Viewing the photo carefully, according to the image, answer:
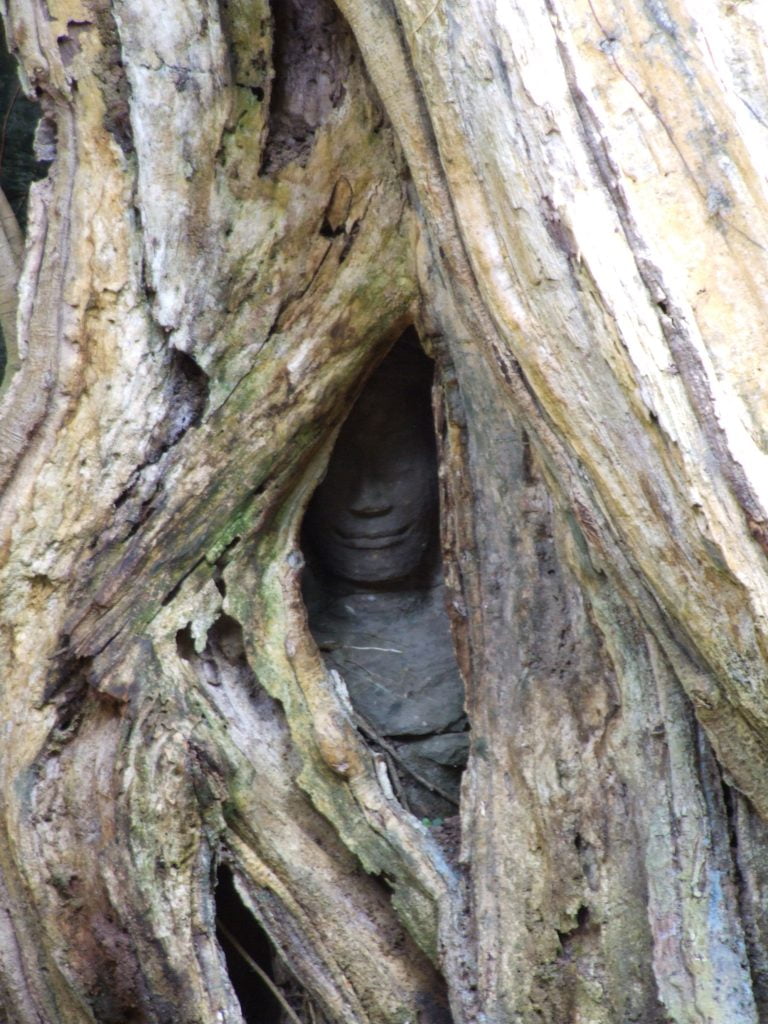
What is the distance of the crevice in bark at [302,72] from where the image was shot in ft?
6.55

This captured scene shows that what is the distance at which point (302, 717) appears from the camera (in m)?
1.89

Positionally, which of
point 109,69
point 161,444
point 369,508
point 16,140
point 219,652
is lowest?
point 219,652

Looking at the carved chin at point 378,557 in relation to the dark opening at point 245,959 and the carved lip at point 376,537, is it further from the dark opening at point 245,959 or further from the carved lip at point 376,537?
the dark opening at point 245,959

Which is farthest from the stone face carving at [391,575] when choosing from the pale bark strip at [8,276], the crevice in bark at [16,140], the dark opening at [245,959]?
the crevice in bark at [16,140]

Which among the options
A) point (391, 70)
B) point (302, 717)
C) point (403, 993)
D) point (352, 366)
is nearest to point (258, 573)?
point (302, 717)

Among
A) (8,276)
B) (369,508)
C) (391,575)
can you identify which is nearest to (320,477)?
(369,508)

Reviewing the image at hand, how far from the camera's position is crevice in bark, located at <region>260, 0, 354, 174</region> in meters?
2.00

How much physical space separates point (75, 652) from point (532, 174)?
116 cm

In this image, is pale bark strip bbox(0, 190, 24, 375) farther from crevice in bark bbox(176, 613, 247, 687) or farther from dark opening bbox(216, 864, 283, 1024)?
dark opening bbox(216, 864, 283, 1024)

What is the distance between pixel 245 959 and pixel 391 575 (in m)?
0.87

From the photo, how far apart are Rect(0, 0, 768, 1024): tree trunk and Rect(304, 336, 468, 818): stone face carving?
0.19m

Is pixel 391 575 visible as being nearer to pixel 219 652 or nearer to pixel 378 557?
pixel 378 557

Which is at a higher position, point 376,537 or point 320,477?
point 320,477

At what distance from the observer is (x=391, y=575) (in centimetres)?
229
